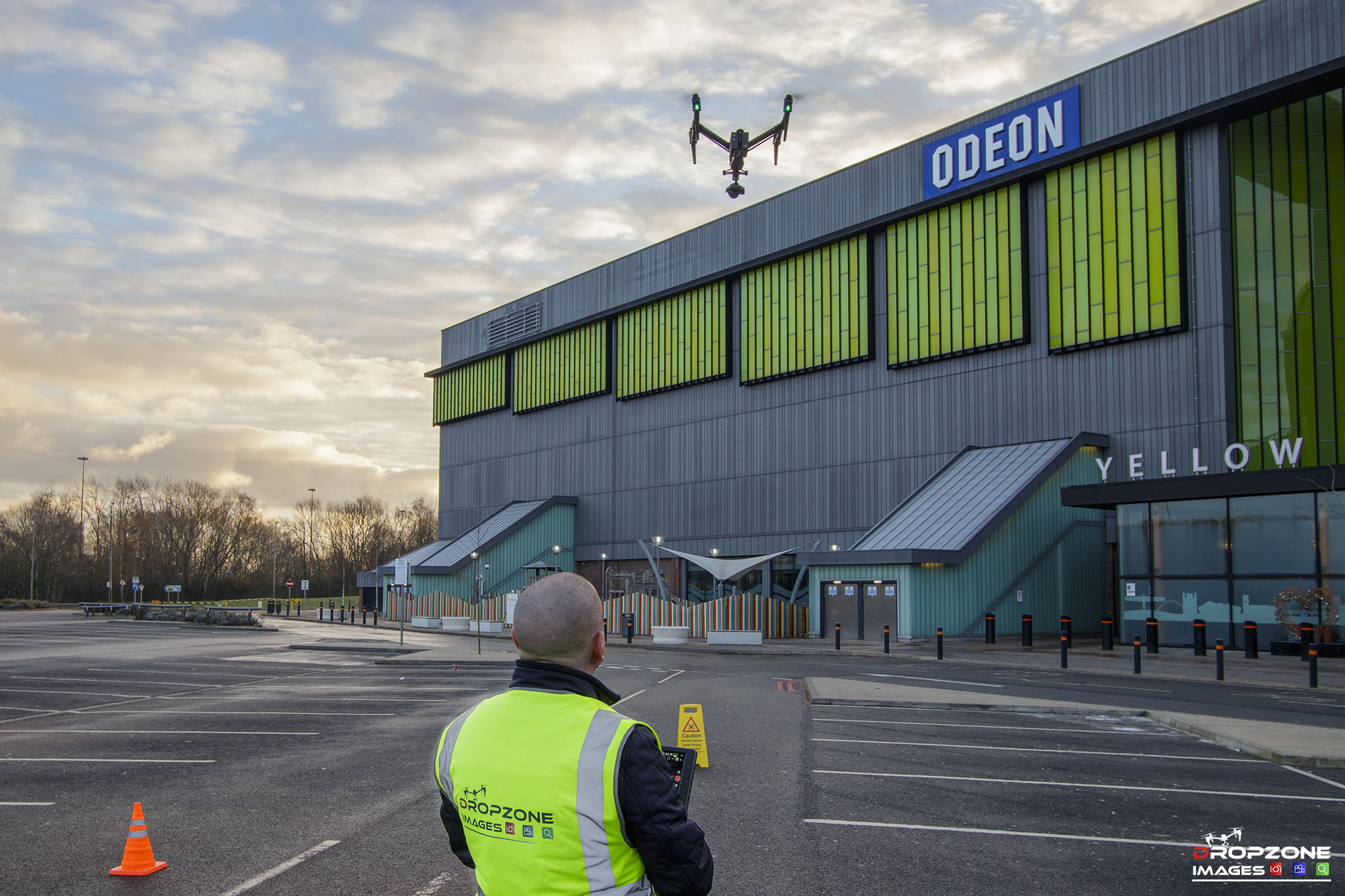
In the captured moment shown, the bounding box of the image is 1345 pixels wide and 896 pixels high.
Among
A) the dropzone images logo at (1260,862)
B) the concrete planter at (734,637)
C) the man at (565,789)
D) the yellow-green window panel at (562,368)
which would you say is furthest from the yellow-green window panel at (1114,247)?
the man at (565,789)

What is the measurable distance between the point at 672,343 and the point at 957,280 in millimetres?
16171

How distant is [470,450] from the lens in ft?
212

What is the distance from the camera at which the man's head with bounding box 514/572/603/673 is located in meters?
3.06

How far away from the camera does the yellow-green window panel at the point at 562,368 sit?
54.0 meters

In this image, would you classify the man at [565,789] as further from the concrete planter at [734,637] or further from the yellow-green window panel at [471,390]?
the yellow-green window panel at [471,390]

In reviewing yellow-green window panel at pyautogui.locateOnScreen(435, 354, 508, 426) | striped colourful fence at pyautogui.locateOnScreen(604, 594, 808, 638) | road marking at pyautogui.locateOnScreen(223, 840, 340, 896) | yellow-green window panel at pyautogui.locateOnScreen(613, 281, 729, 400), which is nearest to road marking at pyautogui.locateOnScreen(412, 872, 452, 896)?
road marking at pyautogui.locateOnScreen(223, 840, 340, 896)

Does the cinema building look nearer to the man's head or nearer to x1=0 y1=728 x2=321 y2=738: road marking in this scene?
x1=0 y1=728 x2=321 y2=738: road marking

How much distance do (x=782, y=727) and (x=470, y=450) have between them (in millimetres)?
53424

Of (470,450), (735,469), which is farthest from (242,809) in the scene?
(470,450)

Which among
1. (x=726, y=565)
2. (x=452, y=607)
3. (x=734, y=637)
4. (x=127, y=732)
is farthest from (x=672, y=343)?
(x=127, y=732)

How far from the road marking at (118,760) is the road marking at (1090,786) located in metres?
6.69

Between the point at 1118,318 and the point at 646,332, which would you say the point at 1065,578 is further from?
the point at 646,332

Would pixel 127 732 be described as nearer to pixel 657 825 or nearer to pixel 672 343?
pixel 657 825

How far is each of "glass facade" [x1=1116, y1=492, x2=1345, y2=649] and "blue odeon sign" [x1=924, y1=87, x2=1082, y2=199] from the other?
12817 millimetres
